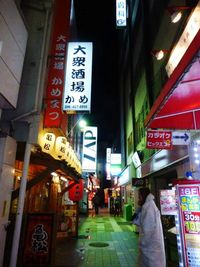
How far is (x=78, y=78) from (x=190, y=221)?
23.3 feet

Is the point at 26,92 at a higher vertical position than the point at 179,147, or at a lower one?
higher

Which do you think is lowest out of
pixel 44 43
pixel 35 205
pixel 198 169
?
pixel 35 205

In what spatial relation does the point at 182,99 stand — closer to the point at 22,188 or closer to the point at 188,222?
the point at 188,222

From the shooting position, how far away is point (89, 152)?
65.8ft

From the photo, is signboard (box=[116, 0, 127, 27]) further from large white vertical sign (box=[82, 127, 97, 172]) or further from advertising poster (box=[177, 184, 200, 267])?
advertising poster (box=[177, 184, 200, 267])

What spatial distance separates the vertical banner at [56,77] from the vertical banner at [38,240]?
3115mm

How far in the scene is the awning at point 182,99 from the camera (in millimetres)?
3646

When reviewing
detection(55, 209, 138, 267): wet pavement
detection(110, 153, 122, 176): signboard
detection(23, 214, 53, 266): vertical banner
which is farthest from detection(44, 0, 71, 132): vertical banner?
detection(110, 153, 122, 176): signboard

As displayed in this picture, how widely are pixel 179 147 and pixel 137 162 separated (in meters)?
8.68

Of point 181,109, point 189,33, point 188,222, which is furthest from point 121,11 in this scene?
point 188,222

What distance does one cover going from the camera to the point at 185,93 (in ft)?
17.6

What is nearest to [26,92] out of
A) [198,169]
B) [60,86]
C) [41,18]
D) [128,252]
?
[60,86]

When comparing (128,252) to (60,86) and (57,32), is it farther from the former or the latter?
(57,32)

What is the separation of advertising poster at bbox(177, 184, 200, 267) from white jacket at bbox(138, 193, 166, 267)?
134 cm
